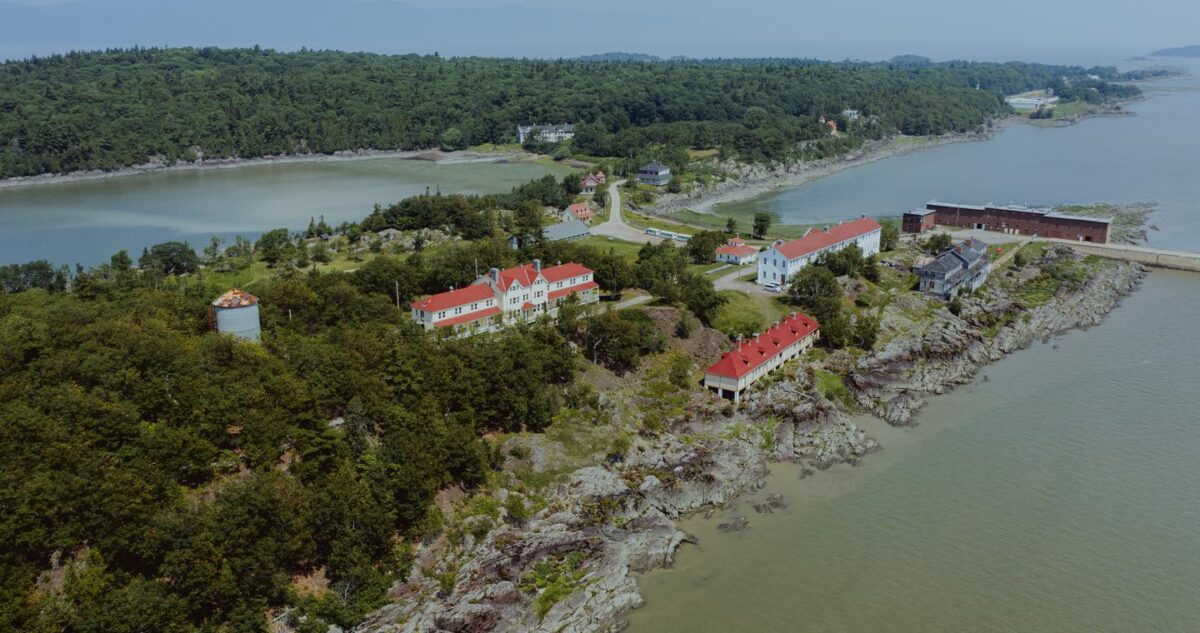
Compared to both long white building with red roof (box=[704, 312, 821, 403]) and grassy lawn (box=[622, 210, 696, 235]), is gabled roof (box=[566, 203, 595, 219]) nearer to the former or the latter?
grassy lawn (box=[622, 210, 696, 235])

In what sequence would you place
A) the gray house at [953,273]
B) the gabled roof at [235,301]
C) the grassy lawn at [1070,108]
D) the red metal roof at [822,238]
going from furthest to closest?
the grassy lawn at [1070,108] < the gray house at [953,273] < the red metal roof at [822,238] < the gabled roof at [235,301]

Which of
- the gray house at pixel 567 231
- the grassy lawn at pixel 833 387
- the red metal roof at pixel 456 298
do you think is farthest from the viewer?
the gray house at pixel 567 231

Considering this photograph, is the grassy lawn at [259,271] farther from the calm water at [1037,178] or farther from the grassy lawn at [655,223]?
the calm water at [1037,178]

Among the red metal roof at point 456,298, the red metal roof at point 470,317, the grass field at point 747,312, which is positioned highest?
the red metal roof at point 456,298

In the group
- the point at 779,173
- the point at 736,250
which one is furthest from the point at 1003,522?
the point at 779,173

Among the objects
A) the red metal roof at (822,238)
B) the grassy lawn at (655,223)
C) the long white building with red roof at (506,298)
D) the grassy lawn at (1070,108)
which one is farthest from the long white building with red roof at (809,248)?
the grassy lawn at (1070,108)

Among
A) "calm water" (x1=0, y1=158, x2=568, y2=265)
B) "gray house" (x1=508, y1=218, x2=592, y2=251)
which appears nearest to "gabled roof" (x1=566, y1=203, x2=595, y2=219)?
"gray house" (x1=508, y1=218, x2=592, y2=251)
